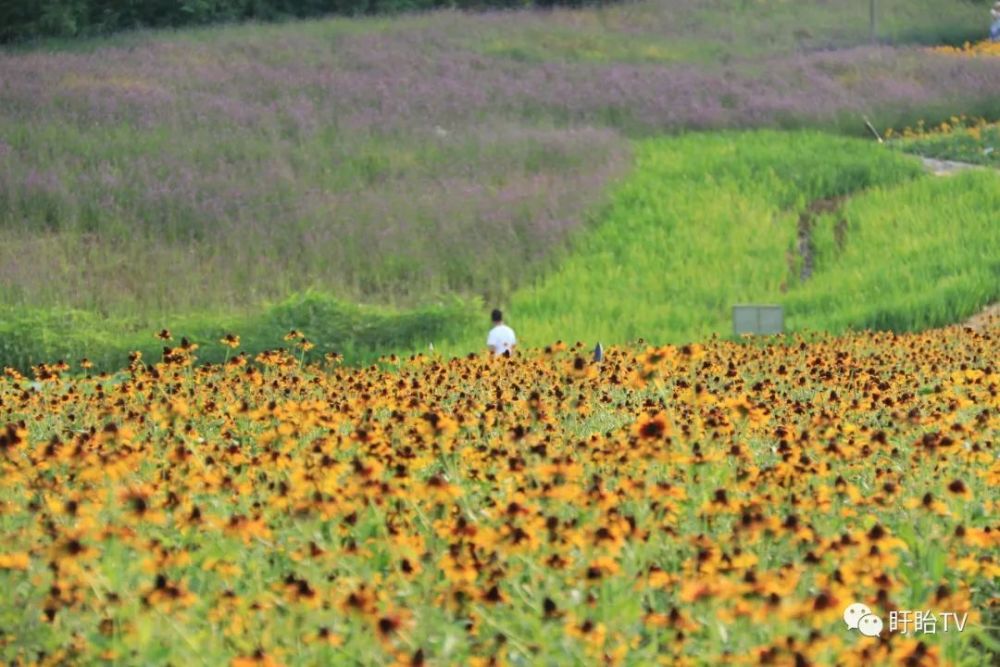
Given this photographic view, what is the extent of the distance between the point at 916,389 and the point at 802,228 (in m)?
13.6

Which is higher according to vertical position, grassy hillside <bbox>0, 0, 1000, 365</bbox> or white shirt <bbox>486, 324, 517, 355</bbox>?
white shirt <bbox>486, 324, 517, 355</bbox>

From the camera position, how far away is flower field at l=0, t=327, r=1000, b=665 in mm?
4570

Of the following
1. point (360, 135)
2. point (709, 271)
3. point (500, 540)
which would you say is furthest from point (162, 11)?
point (500, 540)

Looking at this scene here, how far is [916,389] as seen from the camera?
9.59 metres

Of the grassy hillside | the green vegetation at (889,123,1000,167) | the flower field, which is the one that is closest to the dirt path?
the green vegetation at (889,123,1000,167)

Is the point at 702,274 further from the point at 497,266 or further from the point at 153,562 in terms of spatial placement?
the point at 153,562

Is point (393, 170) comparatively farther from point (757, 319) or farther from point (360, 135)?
point (757, 319)

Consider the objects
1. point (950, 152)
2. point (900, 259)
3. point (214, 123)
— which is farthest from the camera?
point (950, 152)

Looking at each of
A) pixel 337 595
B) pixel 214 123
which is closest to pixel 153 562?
pixel 337 595

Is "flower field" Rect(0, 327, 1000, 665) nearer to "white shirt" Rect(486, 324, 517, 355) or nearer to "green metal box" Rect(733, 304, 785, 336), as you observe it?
"white shirt" Rect(486, 324, 517, 355)

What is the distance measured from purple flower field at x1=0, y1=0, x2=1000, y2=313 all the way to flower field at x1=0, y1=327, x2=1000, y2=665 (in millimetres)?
11931

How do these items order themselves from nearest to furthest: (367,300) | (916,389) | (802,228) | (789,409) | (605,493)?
(605,493)
(789,409)
(916,389)
(367,300)
(802,228)

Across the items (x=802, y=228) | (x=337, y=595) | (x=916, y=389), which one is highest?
(x=337, y=595)

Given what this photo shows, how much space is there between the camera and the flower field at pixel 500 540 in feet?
15.0
